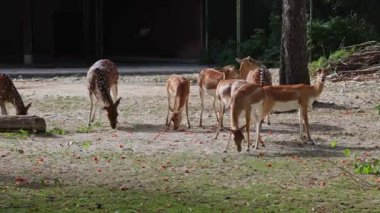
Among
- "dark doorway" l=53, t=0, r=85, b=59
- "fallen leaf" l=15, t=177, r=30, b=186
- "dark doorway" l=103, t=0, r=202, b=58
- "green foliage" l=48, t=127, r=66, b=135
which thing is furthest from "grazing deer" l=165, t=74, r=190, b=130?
"dark doorway" l=53, t=0, r=85, b=59

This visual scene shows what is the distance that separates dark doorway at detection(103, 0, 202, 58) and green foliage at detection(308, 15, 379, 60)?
448cm

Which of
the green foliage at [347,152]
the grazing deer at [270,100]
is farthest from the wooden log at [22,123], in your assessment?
the green foliage at [347,152]

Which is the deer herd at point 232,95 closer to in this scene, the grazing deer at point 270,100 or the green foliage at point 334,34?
the grazing deer at point 270,100

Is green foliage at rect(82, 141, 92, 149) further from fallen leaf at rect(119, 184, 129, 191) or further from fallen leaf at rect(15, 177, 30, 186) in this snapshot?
fallen leaf at rect(119, 184, 129, 191)

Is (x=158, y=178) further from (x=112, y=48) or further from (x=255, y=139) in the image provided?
(x=112, y=48)

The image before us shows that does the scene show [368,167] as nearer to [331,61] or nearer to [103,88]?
[103,88]

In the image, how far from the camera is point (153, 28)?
29922 mm

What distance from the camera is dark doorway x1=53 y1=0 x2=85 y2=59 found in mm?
29016

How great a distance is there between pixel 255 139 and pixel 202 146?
851mm

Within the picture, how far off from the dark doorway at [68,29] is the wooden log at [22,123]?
16218mm

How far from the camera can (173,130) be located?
13297 millimetres

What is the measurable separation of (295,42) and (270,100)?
13.1 ft

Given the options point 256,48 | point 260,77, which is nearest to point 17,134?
point 260,77

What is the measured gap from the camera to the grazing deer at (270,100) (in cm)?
1112
